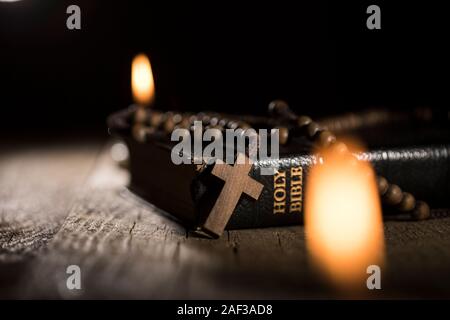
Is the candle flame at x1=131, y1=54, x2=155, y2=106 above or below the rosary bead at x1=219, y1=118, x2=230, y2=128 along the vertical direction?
above

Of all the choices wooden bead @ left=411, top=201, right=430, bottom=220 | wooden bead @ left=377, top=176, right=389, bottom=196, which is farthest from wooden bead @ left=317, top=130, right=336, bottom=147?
wooden bead @ left=411, top=201, right=430, bottom=220

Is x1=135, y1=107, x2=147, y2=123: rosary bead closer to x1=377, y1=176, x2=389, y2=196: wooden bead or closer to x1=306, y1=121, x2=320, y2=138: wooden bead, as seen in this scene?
x1=306, y1=121, x2=320, y2=138: wooden bead

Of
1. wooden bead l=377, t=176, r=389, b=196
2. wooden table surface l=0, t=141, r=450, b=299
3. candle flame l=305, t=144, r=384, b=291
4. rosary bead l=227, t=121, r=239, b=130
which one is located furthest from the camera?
rosary bead l=227, t=121, r=239, b=130

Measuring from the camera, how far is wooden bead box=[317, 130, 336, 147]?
1513 millimetres

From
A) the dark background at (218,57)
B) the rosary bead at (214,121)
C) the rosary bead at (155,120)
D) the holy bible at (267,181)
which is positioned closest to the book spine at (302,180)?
the holy bible at (267,181)

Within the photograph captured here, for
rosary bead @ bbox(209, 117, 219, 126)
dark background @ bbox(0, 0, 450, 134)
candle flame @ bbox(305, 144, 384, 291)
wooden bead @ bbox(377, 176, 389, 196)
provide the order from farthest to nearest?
dark background @ bbox(0, 0, 450, 134) < rosary bead @ bbox(209, 117, 219, 126) < wooden bead @ bbox(377, 176, 389, 196) < candle flame @ bbox(305, 144, 384, 291)

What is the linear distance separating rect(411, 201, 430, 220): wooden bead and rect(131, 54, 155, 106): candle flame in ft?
2.48

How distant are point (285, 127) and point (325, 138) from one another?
161mm

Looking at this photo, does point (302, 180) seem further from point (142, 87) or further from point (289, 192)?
point (142, 87)

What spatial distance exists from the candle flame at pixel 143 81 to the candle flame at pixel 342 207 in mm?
560

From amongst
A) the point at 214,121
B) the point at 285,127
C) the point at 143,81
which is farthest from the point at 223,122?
the point at 143,81

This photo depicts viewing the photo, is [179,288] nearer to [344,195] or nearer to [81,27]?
[344,195]

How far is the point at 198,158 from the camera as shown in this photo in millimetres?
1475
